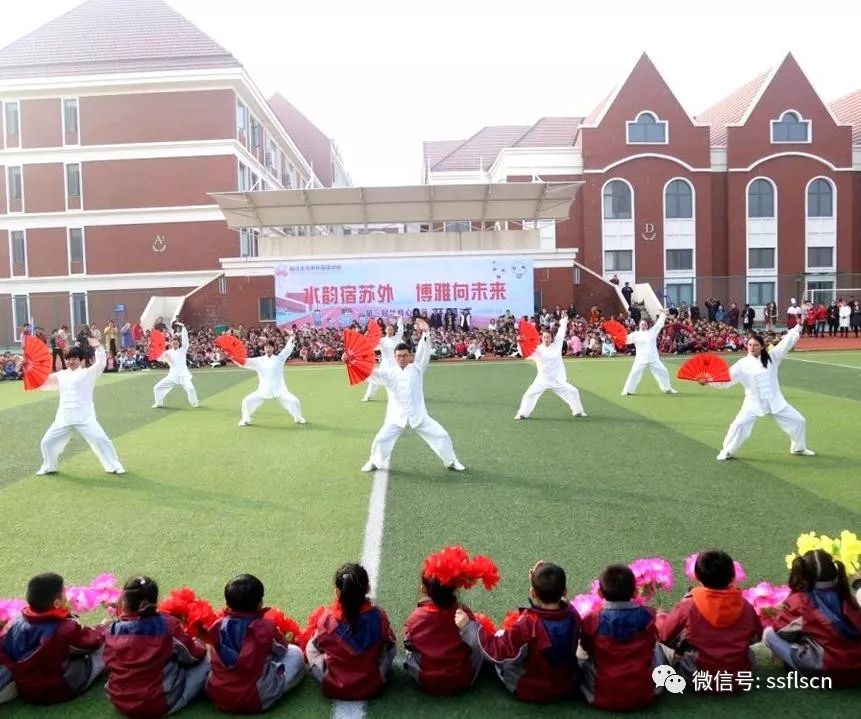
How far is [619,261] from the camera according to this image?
3947cm

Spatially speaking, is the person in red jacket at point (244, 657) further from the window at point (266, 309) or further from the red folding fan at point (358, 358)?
the window at point (266, 309)

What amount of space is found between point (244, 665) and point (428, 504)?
12.7 ft

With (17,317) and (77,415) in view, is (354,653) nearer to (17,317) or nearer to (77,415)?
(77,415)

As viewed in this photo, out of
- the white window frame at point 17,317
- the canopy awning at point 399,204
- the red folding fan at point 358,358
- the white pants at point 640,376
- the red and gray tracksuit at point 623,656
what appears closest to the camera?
the red and gray tracksuit at point 623,656

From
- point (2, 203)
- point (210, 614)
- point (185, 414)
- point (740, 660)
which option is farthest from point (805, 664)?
point (2, 203)

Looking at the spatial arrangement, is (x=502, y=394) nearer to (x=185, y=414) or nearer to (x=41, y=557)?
(x=185, y=414)

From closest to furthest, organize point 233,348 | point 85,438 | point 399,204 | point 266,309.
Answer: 1. point 85,438
2. point 233,348
3. point 266,309
4. point 399,204

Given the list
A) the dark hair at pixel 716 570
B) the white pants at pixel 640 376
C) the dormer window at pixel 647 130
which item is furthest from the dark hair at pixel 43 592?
the dormer window at pixel 647 130

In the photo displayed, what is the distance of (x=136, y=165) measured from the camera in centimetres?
3612

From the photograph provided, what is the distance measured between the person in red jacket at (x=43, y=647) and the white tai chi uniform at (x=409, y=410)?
16.7 feet

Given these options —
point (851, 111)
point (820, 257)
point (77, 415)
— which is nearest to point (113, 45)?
point (77, 415)

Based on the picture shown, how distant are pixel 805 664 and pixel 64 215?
1507 inches

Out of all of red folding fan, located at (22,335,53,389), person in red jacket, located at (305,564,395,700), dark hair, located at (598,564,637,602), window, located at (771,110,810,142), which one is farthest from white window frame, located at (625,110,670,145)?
person in red jacket, located at (305,564,395,700)

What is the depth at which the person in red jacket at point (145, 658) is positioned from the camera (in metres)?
3.76
